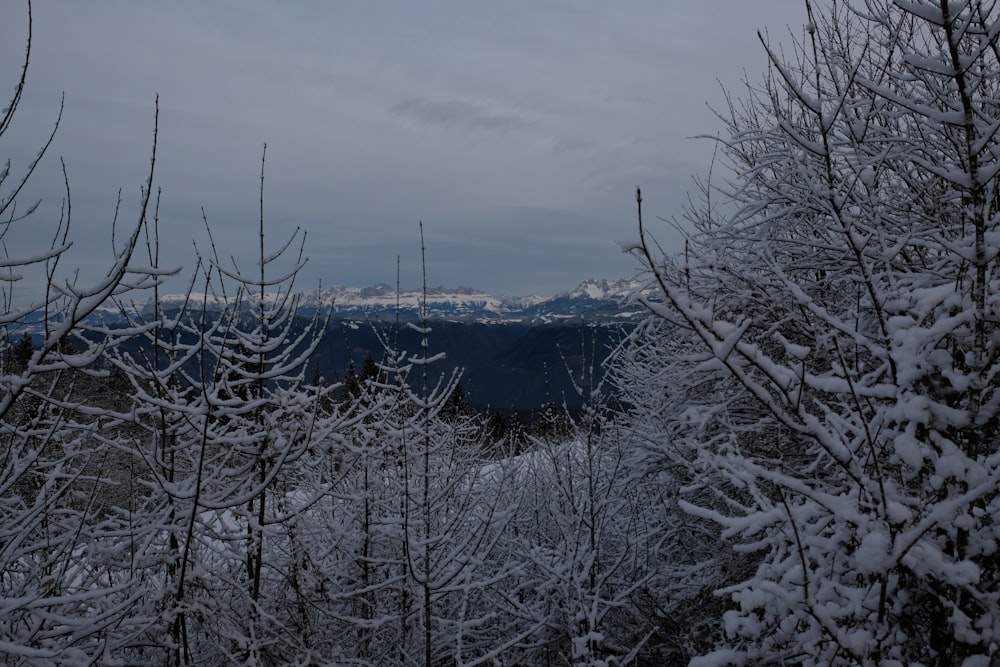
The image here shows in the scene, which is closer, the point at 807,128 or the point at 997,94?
the point at 997,94

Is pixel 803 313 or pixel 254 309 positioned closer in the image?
pixel 254 309

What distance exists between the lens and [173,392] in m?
3.95

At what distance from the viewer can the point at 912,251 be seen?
4922mm

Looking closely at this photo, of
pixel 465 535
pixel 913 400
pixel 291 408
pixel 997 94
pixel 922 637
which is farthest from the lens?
pixel 465 535

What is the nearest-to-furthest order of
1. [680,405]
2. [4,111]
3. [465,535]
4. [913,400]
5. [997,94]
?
[913,400] < [4,111] < [997,94] < [465,535] < [680,405]

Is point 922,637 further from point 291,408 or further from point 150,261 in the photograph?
point 150,261

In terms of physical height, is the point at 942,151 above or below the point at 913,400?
above

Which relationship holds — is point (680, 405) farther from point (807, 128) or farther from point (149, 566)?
point (149, 566)

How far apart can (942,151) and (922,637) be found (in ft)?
14.2

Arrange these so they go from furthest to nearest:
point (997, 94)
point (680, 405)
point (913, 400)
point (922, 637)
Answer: point (680, 405)
point (997, 94)
point (922, 637)
point (913, 400)

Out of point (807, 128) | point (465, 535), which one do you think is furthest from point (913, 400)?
point (465, 535)

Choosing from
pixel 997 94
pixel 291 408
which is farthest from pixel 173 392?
pixel 997 94

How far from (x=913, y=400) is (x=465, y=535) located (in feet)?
17.3

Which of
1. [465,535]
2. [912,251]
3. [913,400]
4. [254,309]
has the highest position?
[912,251]
